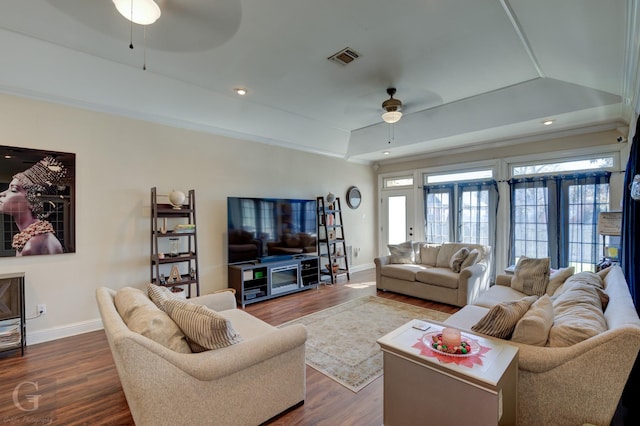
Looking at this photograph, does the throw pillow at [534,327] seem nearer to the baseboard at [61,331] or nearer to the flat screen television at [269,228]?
the flat screen television at [269,228]

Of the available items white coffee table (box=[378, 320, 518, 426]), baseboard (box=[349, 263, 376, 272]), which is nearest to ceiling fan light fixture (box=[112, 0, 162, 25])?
white coffee table (box=[378, 320, 518, 426])

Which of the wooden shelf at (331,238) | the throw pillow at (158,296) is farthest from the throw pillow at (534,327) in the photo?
the wooden shelf at (331,238)

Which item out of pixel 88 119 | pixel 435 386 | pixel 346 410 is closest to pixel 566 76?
pixel 435 386

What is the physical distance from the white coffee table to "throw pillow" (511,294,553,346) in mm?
109

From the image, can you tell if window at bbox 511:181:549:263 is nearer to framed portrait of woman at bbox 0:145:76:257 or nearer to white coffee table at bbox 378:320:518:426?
white coffee table at bbox 378:320:518:426

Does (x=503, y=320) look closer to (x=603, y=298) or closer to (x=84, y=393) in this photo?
(x=603, y=298)

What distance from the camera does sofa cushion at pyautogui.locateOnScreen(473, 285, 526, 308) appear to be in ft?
10.2

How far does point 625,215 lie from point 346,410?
A: 3496mm

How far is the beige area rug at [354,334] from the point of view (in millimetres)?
2543

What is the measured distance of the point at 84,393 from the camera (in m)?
2.25

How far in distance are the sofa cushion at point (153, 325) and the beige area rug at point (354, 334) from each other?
4.48 feet

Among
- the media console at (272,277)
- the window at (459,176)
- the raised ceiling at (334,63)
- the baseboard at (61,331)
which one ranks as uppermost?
the raised ceiling at (334,63)

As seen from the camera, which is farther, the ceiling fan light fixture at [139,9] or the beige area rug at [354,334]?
the beige area rug at [354,334]

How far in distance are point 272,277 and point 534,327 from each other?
3.67 m
